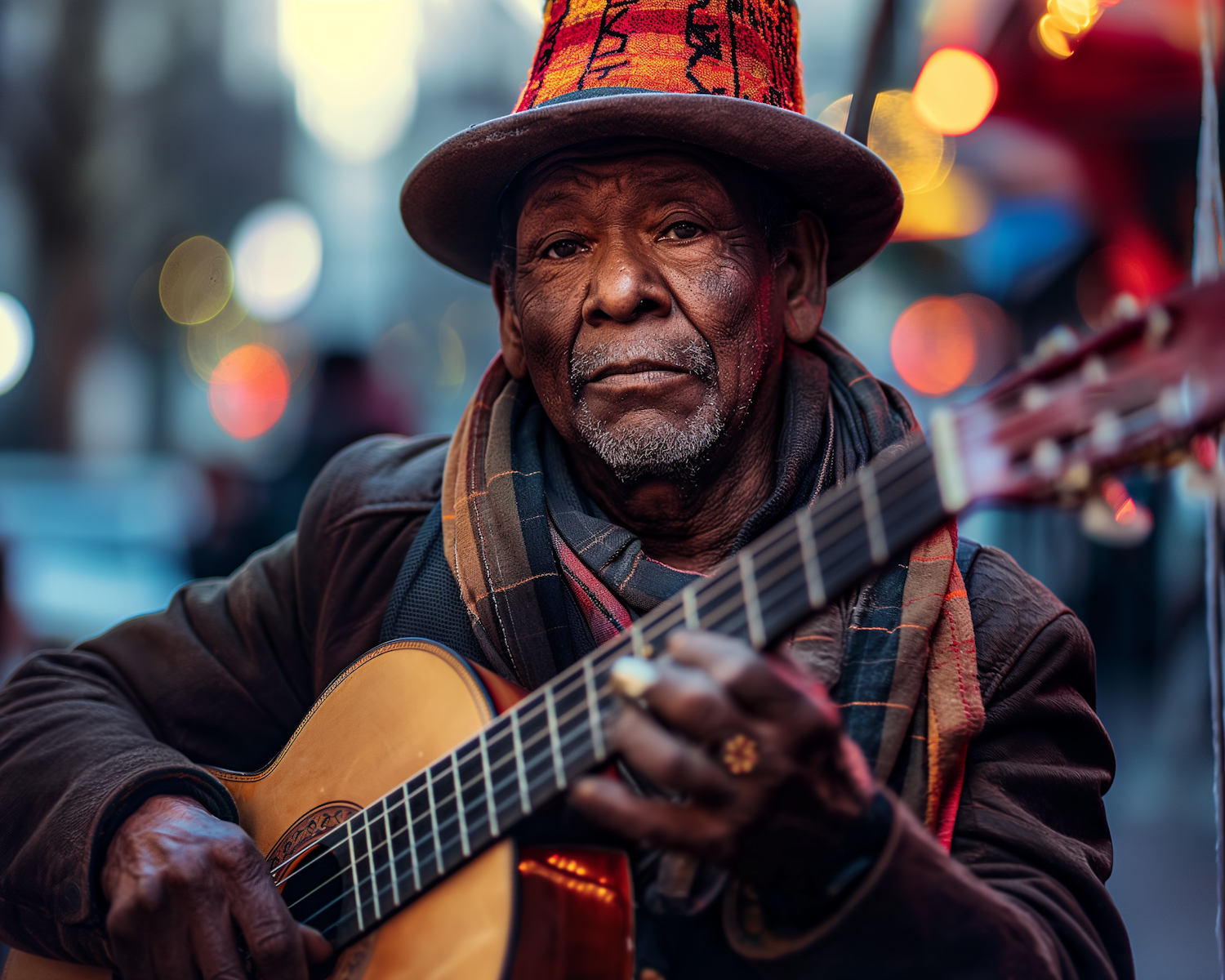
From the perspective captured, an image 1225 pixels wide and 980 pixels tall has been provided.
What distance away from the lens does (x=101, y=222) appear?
14.6 meters

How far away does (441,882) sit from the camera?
4.19ft

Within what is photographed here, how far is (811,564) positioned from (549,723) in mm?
410

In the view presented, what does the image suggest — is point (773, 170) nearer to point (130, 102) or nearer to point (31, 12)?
point (31, 12)

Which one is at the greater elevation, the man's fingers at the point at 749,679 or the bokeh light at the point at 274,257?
the man's fingers at the point at 749,679

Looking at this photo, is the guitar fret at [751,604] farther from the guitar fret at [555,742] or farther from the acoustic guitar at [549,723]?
the guitar fret at [555,742]

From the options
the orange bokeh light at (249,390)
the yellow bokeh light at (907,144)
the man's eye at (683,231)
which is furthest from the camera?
the orange bokeh light at (249,390)

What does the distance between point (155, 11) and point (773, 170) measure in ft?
58.5

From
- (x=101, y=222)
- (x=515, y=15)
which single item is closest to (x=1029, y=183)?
(x=515, y=15)

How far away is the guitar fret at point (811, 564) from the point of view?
105cm

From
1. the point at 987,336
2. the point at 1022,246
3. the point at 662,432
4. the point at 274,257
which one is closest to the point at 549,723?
the point at 662,432

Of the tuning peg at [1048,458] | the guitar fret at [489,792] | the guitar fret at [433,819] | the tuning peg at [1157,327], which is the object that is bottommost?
the guitar fret at [433,819]

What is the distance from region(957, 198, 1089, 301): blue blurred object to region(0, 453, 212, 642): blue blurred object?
643cm

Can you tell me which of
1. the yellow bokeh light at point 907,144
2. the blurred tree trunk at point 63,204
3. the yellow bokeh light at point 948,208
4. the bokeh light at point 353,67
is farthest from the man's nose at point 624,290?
the blurred tree trunk at point 63,204

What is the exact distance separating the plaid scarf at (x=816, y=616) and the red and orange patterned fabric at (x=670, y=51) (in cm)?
57
